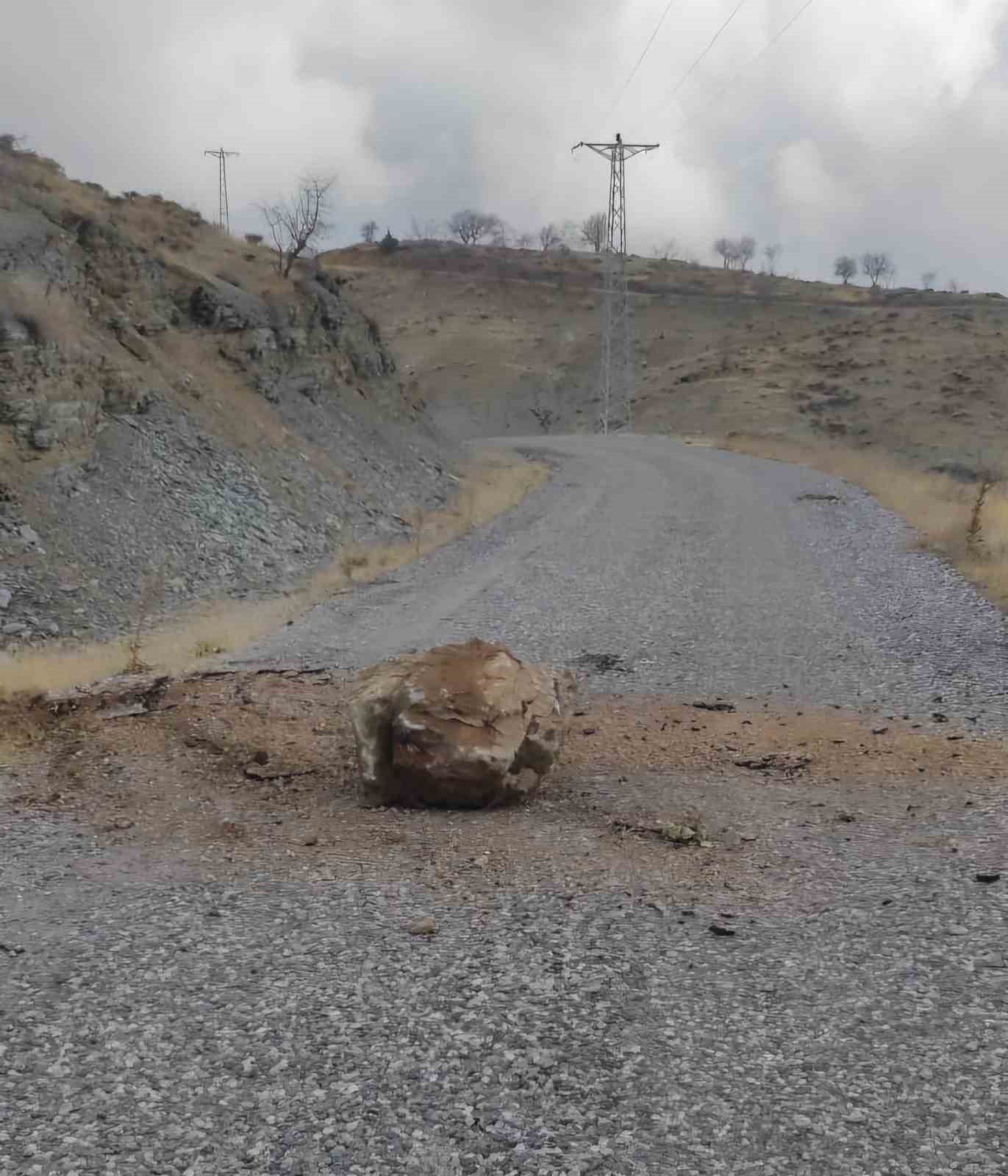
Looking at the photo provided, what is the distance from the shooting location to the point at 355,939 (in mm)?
4266

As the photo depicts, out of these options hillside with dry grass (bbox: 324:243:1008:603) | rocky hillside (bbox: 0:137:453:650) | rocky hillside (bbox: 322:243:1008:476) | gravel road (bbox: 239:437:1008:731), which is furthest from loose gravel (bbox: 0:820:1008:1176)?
rocky hillside (bbox: 322:243:1008:476)

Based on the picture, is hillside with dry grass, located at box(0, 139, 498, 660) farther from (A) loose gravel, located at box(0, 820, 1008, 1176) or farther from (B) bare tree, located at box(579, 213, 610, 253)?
(B) bare tree, located at box(579, 213, 610, 253)

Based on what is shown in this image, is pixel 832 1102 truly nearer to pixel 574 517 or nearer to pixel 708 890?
pixel 708 890

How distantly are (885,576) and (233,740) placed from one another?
31.9 ft

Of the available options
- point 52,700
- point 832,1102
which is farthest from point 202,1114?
point 52,700

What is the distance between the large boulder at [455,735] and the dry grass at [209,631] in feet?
11.9

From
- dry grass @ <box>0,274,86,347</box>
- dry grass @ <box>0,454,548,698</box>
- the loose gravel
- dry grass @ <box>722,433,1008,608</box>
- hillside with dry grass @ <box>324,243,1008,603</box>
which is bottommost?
the loose gravel

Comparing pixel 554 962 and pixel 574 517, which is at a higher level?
pixel 574 517

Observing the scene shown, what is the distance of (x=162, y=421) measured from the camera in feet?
56.5

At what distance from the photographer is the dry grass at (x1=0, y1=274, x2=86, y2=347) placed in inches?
616

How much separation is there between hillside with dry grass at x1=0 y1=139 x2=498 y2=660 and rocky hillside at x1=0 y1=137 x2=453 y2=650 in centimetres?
4

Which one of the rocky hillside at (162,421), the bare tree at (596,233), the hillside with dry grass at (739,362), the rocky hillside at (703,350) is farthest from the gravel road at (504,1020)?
the bare tree at (596,233)

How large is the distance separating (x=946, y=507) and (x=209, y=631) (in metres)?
14.7

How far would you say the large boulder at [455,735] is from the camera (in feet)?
19.2
